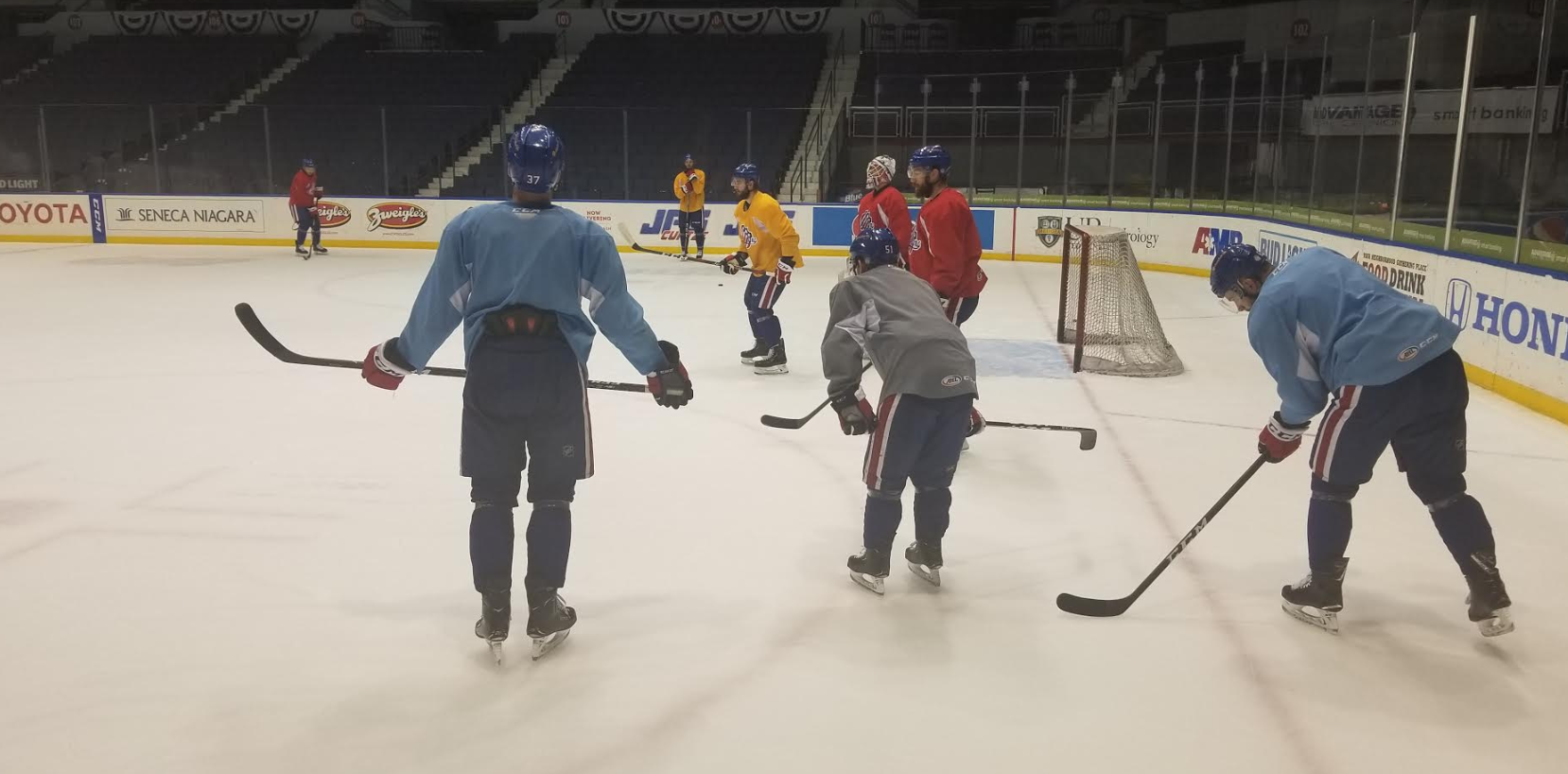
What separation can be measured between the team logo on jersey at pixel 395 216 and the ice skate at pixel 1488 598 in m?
15.1

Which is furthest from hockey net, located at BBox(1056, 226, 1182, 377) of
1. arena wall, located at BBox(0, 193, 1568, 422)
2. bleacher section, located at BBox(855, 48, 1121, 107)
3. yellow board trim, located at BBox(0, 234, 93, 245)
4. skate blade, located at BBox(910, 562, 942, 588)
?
yellow board trim, located at BBox(0, 234, 93, 245)

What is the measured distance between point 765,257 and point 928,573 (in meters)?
3.94

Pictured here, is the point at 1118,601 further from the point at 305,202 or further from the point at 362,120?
the point at 362,120

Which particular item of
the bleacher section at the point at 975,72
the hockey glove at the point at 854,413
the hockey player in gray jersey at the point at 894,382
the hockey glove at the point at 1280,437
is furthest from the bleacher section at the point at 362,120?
the hockey glove at the point at 1280,437

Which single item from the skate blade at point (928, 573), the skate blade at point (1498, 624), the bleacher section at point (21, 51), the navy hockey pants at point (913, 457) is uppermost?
the bleacher section at point (21, 51)

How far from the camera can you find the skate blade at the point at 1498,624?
317 centimetres

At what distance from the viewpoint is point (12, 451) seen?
5188 mm

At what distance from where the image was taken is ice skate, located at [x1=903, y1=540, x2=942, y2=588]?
360 cm

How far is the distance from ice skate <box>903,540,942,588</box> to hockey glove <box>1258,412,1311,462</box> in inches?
39.4

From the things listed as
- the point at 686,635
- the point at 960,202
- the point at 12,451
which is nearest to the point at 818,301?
the point at 960,202

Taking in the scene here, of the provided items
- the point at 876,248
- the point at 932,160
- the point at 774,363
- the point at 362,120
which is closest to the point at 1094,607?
the point at 876,248

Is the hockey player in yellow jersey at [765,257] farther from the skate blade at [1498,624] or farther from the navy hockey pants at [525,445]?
the skate blade at [1498,624]

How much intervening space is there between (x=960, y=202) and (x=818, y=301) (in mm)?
5749

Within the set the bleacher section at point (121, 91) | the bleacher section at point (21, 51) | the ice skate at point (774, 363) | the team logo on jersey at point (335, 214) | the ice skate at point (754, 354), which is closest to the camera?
the ice skate at point (774, 363)
